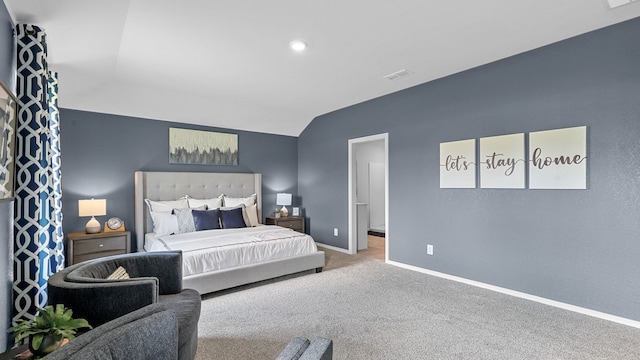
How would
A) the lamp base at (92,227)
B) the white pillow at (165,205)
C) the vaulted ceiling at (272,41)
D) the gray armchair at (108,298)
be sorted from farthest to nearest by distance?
1. the white pillow at (165,205)
2. the lamp base at (92,227)
3. the vaulted ceiling at (272,41)
4. the gray armchair at (108,298)

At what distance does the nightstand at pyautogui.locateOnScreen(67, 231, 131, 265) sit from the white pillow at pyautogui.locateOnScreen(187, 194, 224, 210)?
967 millimetres

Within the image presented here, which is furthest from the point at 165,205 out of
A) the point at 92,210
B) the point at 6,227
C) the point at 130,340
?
the point at 130,340

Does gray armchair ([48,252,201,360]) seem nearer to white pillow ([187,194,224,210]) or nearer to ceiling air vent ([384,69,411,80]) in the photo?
white pillow ([187,194,224,210])

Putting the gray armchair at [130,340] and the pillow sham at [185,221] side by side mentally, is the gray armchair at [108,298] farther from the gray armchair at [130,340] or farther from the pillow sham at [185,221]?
the pillow sham at [185,221]

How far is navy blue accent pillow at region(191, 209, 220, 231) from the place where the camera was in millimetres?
4438

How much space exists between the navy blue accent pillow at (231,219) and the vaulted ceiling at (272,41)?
1.87 m

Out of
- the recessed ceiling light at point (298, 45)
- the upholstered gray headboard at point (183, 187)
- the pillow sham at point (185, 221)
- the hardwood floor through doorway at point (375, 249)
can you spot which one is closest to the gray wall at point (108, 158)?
the upholstered gray headboard at point (183, 187)

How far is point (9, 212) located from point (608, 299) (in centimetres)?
494

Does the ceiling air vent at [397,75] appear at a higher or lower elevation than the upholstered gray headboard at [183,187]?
higher

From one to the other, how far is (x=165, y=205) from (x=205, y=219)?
0.73 m

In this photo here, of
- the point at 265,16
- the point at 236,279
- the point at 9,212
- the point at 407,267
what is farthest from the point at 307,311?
the point at 265,16

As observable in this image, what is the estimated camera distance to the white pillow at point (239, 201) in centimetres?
523

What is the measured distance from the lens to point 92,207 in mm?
4027

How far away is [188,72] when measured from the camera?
12.3 feet
